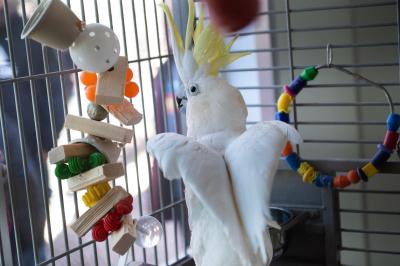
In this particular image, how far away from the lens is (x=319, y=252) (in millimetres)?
1411

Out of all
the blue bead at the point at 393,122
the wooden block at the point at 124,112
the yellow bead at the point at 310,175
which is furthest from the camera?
the yellow bead at the point at 310,175

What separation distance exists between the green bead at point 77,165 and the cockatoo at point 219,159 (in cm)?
10

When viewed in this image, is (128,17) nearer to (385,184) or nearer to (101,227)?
(101,227)

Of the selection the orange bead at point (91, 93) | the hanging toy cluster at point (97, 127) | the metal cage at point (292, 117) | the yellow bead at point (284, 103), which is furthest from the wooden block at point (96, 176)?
the yellow bead at point (284, 103)

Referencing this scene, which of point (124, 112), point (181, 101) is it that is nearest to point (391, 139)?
point (181, 101)

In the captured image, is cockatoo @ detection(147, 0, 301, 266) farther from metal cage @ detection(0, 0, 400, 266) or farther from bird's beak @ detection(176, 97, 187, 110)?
metal cage @ detection(0, 0, 400, 266)

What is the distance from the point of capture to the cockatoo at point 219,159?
2.68 feet

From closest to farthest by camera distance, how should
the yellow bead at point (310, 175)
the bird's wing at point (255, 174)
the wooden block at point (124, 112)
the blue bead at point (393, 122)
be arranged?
the bird's wing at point (255, 174)
the wooden block at point (124, 112)
the blue bead at point (393, 122)
the yellow bead at point (310, 175)

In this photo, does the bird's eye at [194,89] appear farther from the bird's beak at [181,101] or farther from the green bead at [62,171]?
the green bead at [62,171]

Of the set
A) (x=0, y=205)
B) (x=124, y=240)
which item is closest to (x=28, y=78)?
(x=0, y=205)

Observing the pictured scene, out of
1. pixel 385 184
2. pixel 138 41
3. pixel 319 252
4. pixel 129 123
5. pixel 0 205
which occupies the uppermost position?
pixel 138 41

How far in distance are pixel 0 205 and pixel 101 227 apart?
0.59 feet

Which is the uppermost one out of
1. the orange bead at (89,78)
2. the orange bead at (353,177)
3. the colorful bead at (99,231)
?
the orange bead at (89,78)

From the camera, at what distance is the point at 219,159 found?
2.81 ft
